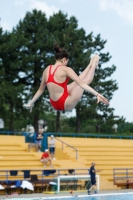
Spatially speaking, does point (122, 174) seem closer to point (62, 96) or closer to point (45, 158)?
point (45, 158)

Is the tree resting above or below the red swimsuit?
above

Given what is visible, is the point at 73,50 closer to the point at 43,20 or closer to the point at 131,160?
the point at 43,20

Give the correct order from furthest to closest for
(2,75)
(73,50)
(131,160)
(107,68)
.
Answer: (107,68)
(73,50)
(2,75)
(131,160)

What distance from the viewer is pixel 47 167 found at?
77.2 ft

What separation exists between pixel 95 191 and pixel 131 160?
784 centimetres

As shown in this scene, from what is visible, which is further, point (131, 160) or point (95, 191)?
point (131, 160)

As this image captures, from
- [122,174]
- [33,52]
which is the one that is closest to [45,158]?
[122,174]

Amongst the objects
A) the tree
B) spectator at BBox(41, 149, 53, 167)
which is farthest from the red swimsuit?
the tree

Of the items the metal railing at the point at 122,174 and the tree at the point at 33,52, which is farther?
the tree at the point at 33,52

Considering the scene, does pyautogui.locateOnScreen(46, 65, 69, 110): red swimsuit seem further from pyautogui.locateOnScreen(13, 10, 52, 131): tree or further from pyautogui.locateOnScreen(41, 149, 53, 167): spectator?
pyautogui.locateOnScreen(13, 10, 52, 131): tree

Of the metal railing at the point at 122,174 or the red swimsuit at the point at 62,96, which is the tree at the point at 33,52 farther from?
the red swimsuit at the point at 62,96

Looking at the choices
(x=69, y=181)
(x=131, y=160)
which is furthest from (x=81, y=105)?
(x=69, y=181)

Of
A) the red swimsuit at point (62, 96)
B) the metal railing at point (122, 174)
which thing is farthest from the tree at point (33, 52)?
the red swimsuit at point (62, 96)

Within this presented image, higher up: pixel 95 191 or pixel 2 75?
pixel 2 75
